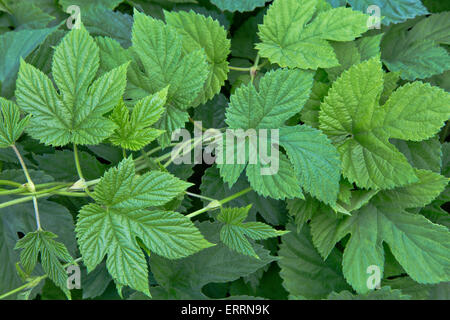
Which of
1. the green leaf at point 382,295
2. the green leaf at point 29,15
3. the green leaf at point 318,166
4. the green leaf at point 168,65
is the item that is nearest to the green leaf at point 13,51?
the green leaf at point 29,15

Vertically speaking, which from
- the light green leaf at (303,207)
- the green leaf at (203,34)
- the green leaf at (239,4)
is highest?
the green leaf at (239,4)

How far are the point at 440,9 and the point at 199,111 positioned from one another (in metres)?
0.64

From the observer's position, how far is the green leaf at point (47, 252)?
687mm

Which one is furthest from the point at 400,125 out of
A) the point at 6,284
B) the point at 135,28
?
the point at 6,284

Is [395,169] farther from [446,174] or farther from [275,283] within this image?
[275,283]

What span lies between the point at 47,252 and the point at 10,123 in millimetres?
233

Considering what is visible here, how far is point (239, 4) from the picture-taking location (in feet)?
2.86

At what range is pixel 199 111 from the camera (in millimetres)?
929

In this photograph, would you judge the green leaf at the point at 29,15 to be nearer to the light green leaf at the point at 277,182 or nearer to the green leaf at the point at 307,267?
the light green leaf at the point at 277,182

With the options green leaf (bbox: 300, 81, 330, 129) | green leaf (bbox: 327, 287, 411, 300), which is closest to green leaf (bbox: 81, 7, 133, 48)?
green leaf (bbox: 300, 81, 330, 129)

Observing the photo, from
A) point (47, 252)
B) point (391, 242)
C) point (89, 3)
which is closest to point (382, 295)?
point (391, 242)

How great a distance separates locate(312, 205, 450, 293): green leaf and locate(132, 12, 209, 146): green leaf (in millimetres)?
377

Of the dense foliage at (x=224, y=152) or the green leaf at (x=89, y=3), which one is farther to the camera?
the green leaf at (x=89, y=3)
